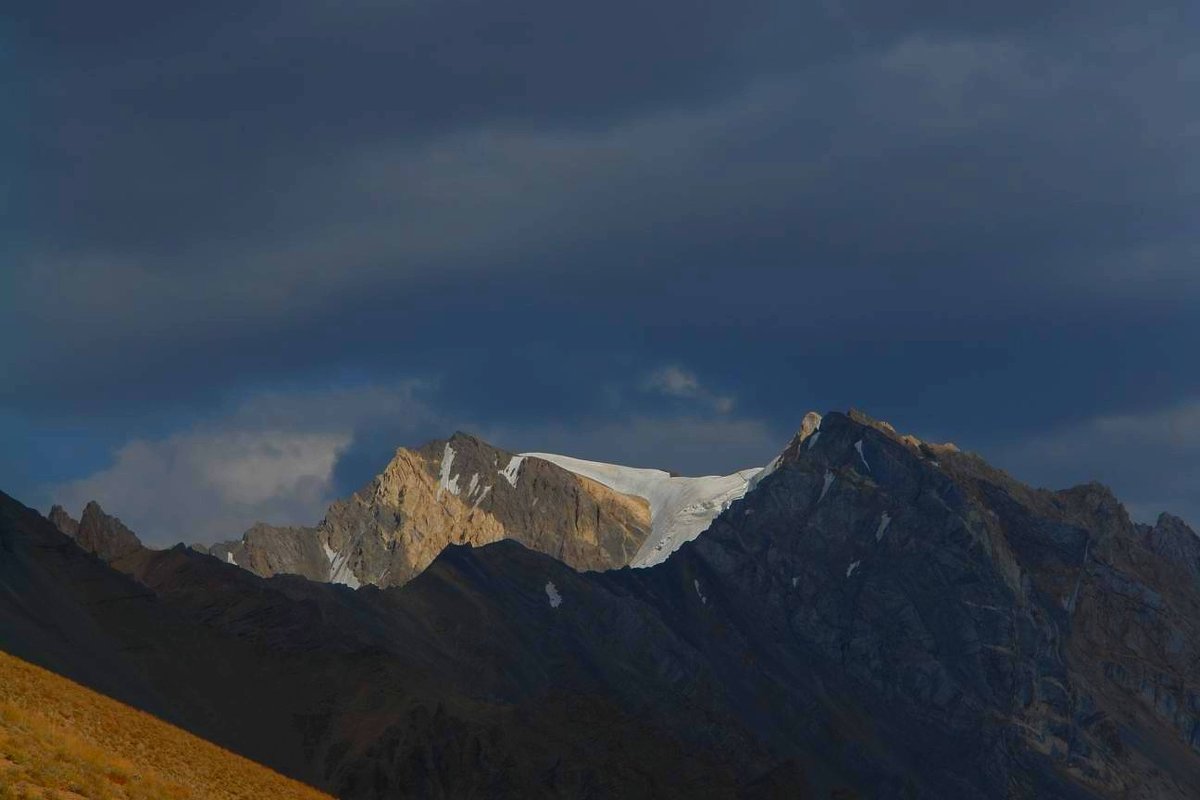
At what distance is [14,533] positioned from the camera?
507 ft

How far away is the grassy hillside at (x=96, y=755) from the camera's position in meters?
55.3

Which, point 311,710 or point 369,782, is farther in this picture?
point 311,710

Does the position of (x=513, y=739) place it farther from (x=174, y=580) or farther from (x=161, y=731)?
(x=161, y=731)

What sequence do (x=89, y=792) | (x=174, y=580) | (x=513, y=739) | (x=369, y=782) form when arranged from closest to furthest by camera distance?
(x=89, y=792)
(x=369, y=782)
(x=513, y=739)
(x=174, y=580)

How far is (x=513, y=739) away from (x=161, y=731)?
89326mm

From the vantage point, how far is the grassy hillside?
5528 cm

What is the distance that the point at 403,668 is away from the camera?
177125mm

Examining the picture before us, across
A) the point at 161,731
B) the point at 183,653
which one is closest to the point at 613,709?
the point at 183,653

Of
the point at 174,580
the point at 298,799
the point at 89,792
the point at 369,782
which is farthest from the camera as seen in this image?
the point at 174,580

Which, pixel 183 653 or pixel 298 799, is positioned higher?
pixel 183 653

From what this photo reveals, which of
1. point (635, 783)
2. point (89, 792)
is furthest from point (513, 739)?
point (89, 792)

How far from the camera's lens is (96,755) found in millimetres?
60156

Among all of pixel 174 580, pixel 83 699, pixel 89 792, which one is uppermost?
pixel 174 580

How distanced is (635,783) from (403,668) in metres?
24.0
